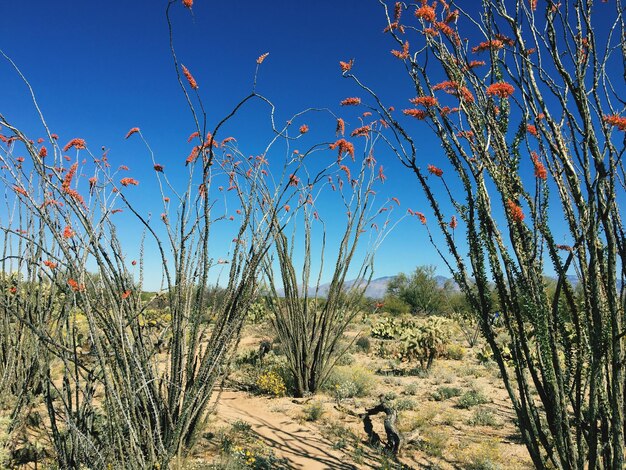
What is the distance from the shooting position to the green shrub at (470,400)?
6273mm

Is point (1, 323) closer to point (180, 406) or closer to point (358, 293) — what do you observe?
point (180, 406)

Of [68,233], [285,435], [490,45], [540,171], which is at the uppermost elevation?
[490,45]

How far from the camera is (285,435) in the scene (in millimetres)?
4930

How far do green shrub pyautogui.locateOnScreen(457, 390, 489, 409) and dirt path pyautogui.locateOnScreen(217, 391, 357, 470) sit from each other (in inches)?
104

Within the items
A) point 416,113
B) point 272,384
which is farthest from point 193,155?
point 272,384

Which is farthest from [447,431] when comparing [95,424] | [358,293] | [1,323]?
[1,323]

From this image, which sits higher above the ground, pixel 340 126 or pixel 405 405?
pixel 340 126

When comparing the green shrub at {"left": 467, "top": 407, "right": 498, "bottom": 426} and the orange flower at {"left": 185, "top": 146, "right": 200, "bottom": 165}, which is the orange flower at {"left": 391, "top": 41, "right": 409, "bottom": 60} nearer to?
the orange flower at {"left": 185, "top": 146, "right": 200, "bottom": 165}

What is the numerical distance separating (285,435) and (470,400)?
315cm

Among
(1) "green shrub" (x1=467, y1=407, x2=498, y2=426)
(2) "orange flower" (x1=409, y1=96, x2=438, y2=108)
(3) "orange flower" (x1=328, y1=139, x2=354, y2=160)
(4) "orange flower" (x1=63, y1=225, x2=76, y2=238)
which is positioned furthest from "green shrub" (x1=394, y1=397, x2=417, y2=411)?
(4) "orange flower" (x1=63, y1=225, x2=76, y2=238)

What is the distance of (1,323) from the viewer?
4031 millimetres

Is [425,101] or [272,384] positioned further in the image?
[272,384]

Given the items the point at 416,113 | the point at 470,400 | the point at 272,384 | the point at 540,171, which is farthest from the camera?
the point at 272,384

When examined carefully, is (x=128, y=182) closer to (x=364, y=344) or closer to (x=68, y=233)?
(x=68, y=233)
